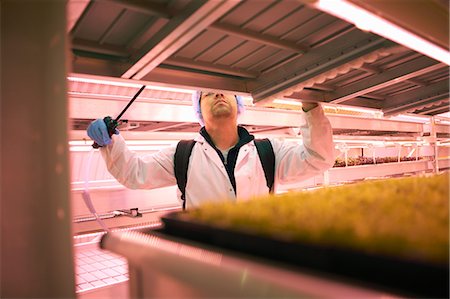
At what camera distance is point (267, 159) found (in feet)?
6.05

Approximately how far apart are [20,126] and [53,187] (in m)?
0.11

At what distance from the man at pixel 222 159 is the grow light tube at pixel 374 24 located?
0.75 m

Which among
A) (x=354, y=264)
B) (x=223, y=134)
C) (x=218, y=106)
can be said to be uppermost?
(x=218, y=106)

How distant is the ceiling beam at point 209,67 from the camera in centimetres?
119

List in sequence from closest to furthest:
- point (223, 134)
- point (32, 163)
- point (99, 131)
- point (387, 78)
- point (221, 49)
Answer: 1. point (32, 163)
2. point (221, 49)
3. point (387, 78)
4. point (99, 131)
5. point (223, 134)

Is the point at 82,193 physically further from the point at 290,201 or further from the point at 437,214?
the point at 437,214

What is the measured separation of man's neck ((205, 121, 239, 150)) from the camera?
1857 mm

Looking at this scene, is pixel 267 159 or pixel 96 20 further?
pixel 267 159

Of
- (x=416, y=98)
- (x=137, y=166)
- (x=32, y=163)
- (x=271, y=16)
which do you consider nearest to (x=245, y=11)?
(x=271, y=16)

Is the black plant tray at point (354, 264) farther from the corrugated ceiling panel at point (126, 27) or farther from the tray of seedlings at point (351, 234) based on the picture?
the corrugated ceiling panel at point (126, 27)

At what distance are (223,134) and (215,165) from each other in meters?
0.22

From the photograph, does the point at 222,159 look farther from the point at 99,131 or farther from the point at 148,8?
the point at 148,8

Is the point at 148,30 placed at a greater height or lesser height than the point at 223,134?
greater

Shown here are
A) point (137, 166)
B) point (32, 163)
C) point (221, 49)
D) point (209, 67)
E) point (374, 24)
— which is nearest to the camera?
point (32, 163)
